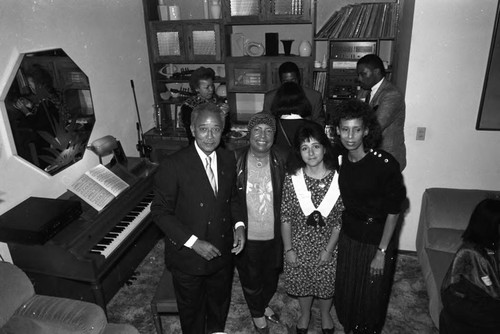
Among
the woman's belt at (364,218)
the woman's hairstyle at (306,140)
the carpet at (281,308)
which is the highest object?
the woman's hairstyle at (306,140)

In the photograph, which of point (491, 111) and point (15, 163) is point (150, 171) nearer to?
point (15, 163)

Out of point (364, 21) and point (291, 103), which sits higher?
point (364, 21)

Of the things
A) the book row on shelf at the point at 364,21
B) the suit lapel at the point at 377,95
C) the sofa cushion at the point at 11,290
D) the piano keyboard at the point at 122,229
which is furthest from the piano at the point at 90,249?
the book row on shelf at the point at 364,21

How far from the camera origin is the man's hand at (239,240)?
2.56m

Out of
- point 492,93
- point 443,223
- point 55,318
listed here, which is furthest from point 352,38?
point 55,318

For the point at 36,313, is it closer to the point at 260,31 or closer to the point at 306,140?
the point at 306,140

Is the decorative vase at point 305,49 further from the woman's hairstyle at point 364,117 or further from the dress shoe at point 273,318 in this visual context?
the dress shoe at point 273,318

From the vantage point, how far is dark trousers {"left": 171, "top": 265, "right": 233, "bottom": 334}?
2.52 meters

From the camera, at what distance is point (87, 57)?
3.62 meters

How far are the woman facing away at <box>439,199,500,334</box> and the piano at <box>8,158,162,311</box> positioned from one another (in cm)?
232

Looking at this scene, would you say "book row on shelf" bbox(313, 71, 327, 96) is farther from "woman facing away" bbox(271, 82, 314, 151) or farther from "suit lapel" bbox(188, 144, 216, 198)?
"suit lapel" bbox(188, 144, 216, 198)

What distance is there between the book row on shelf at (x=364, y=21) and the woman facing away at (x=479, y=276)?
257cm

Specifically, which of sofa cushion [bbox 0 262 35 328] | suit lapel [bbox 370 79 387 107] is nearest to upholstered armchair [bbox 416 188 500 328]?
suit lapel [bbox 370 79 387 107]

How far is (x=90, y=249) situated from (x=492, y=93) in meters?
3.45
